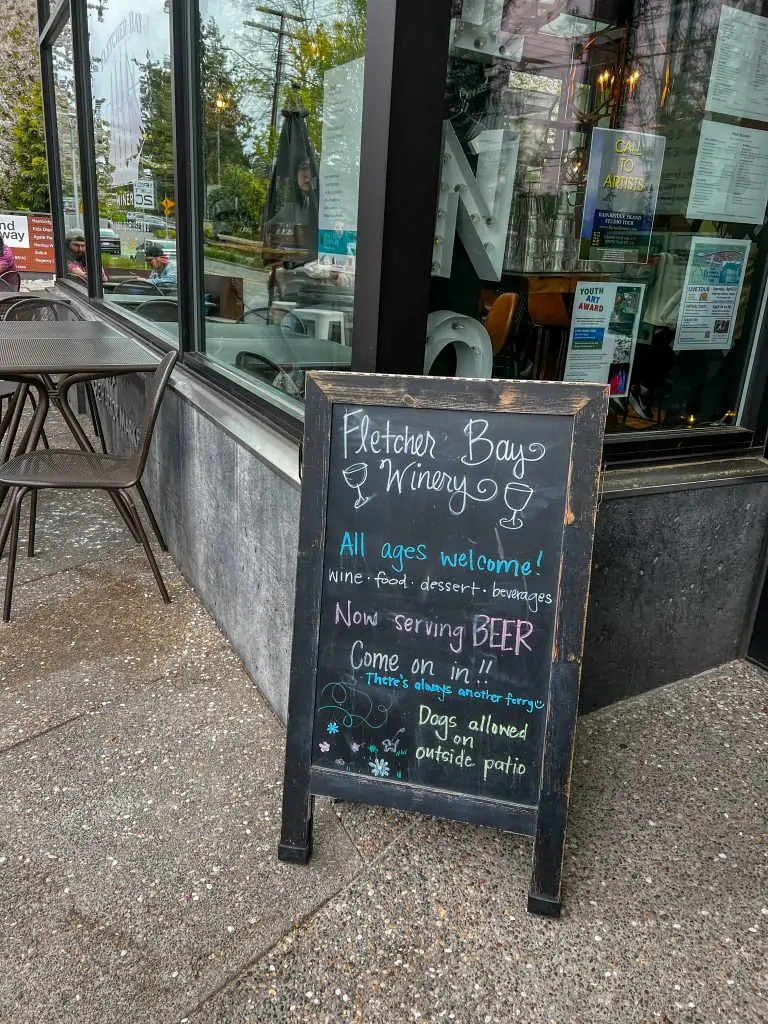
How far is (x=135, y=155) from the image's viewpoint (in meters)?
5.00

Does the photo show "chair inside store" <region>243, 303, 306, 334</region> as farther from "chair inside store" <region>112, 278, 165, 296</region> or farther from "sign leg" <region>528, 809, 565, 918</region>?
"sign leg" <region>528, 809, 565, 918</region>

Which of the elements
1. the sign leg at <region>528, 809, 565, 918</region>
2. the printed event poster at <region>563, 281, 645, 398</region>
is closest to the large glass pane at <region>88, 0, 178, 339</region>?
the printed event poster at <region>563, 281, 645, 398</region>

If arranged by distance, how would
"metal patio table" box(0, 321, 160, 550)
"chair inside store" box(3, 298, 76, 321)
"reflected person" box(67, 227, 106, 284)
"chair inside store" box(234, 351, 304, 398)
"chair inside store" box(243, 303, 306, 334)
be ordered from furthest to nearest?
"reflected person" box(67, 227, 106, 284) → "chair inside store" box(3, 298, 76, 321) → "metal patio table" box(0, 321, 160, 550) → "chair inside store" box(243, 303, 306, 334) → "chair inside store" box(234, 351, 304, 398)

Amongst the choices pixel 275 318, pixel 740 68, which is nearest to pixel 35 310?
pixel 275 318

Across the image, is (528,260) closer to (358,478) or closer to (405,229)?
(405,229)

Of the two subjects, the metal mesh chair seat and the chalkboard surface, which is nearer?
the chalkboard surface

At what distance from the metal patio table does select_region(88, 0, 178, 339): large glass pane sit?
0.40 meters

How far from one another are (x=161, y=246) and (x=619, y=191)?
2743 mm

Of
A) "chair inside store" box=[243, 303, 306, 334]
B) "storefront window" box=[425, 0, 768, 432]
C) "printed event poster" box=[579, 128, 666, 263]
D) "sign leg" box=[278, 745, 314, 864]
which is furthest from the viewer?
"chair inside store" box=[243, 303, 306, 334]

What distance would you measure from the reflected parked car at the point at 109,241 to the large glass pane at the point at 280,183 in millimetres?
2468

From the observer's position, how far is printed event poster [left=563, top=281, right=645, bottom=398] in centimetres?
285

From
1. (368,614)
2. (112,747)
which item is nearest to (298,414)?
(368,614)

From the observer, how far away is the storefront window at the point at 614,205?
8.23ft

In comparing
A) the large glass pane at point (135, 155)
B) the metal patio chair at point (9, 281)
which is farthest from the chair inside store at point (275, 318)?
the metal patio chair at point (9, 281)
